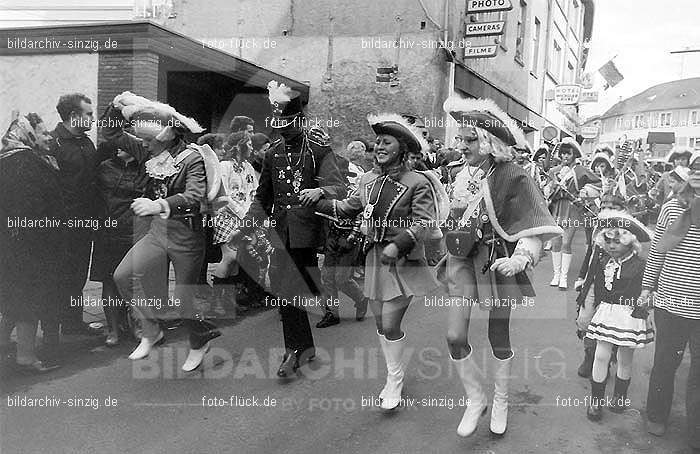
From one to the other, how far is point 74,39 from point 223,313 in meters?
3.93

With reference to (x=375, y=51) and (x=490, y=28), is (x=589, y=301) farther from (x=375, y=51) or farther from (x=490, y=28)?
(x=375, y=51)

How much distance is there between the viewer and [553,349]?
4.81 meters

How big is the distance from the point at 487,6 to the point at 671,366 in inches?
264

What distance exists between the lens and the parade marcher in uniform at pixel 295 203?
434 centimetres

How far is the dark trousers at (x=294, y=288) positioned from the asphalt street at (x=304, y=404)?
267 mm

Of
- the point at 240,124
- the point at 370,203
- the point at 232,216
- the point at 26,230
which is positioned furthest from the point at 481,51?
the point at 26,230

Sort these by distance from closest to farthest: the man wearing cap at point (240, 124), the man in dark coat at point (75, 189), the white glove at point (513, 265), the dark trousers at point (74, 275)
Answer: the white glove at point (513, 265), the man in dark coat at point (75, 189), the dark trousers at point (74, 275), the man wearing cap at point (240, 124)

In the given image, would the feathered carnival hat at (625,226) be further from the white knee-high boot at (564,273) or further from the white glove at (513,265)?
the white knee-high boot at (564,273)

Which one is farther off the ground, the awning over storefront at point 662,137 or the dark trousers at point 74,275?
the awning over storefront at point 662,137

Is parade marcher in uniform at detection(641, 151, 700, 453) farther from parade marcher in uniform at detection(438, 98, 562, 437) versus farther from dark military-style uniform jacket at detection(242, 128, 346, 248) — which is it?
dark military-style uniform jacket at detection(242, 128, 346, 248)

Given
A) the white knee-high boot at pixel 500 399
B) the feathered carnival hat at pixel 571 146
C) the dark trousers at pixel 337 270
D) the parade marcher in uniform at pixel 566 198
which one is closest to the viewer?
the white knee-high boot at pixel 500 399

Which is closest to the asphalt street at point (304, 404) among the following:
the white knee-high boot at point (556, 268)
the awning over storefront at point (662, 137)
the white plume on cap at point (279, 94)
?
the awning over storefront at point (662, 137)

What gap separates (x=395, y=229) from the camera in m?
3.70

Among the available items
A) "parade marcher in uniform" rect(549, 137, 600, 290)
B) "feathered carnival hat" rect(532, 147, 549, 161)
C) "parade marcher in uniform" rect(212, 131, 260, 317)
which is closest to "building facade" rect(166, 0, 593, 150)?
"feathered carnival hat" rect(532, 147, 549, 161)
